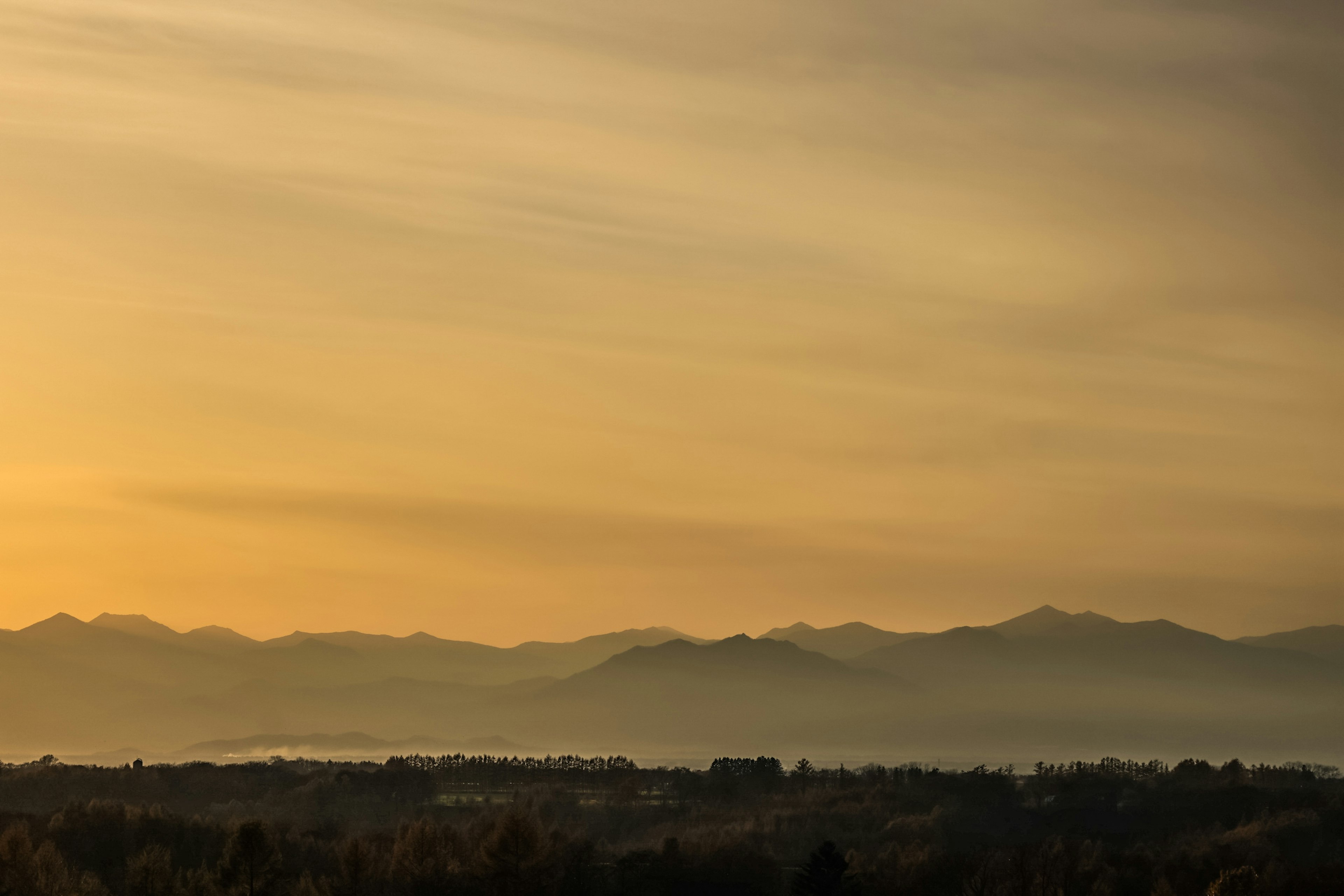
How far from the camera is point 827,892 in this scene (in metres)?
110

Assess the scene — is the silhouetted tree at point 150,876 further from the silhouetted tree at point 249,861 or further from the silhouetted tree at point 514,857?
the silhouetted tree at point 514,857

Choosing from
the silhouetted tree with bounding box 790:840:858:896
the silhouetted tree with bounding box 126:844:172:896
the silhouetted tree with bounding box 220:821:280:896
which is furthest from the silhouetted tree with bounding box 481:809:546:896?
the silhouetted tree with bounding box 790:840:858:896

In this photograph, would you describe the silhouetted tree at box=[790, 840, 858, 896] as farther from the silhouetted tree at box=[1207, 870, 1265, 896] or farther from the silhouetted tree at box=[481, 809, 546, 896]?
the silhouetted tree at box=[481, 809, 546, 896]

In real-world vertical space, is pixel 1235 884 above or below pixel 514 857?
below

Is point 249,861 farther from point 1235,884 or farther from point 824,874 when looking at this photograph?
point 1235,884

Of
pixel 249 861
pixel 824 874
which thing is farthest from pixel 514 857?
pixel 824 874

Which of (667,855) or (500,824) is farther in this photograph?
(667,855)

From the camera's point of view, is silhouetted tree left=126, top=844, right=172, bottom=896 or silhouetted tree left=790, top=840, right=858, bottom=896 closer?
silhouetted tree left=790, top=840, right=858, bottom=896

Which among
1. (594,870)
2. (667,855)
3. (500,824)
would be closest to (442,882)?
(500,824)

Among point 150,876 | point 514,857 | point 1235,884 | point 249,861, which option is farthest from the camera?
point 514,857

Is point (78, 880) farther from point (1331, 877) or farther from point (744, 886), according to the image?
point (1331, 877)

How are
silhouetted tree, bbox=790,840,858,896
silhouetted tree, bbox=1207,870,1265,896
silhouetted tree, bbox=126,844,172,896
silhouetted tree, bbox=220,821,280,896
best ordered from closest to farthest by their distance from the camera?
silhouetted tree, bbox=1207,870,1265,896
silhouetted tree, bbox=790,840,858,896
silhouetted tree, bbox=220,821,280,896
silhouetted tree, bbox=126,844,172,896

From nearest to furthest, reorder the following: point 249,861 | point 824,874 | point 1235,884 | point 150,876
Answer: point 1235,884, point 824,874, point 249,861, point 150,876

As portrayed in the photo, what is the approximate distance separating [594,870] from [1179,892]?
50.3 metres
